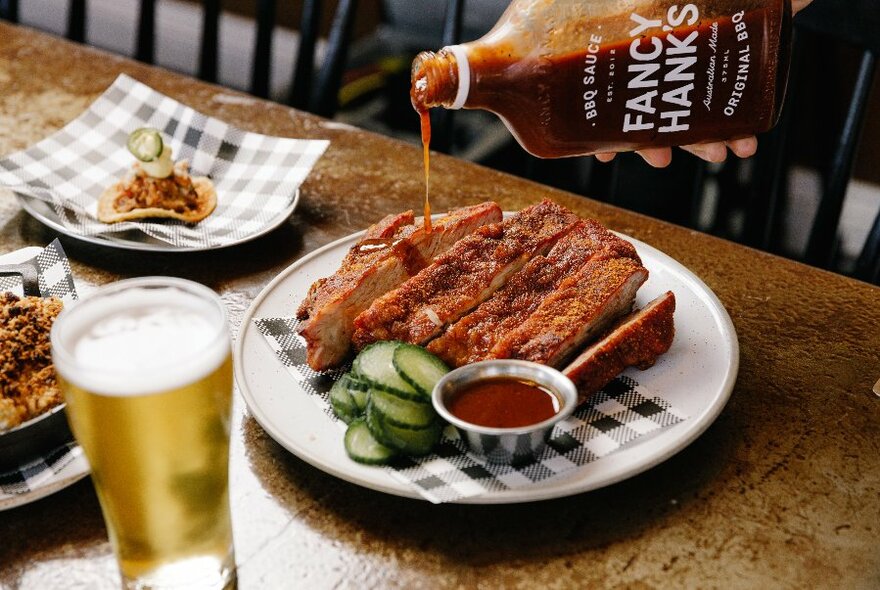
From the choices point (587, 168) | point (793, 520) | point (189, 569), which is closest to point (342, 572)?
point (189, 569)

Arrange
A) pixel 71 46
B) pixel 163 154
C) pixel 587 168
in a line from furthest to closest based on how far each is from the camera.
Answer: pixel 587 168
pixel 71 46
pixel 163 154

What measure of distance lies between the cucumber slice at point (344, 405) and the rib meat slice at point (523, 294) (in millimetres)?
210

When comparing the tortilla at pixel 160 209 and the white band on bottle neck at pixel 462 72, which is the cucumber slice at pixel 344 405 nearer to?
the white band on bottle neck at pixel 462 72

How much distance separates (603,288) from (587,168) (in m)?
2.97

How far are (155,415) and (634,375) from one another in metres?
1.00

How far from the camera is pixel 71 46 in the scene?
3.56 metres

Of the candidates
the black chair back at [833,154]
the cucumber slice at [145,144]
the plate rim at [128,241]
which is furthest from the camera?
the black chair back at [833,154]

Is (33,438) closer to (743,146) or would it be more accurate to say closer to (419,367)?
(419,367)

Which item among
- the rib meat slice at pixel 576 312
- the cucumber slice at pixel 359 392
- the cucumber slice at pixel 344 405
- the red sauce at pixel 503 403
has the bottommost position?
the cucumber slice at pixel 344 405

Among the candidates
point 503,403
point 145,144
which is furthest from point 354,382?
point 145,144

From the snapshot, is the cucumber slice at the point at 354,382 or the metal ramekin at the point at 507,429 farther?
the cucumber slice at the point at 354,382

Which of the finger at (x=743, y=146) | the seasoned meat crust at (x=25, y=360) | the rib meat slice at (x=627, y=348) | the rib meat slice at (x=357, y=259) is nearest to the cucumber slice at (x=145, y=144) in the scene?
the rib meat slice at (x=357, y=259)

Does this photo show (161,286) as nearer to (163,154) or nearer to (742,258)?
(163,154)

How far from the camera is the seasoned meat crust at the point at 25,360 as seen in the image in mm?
1549
